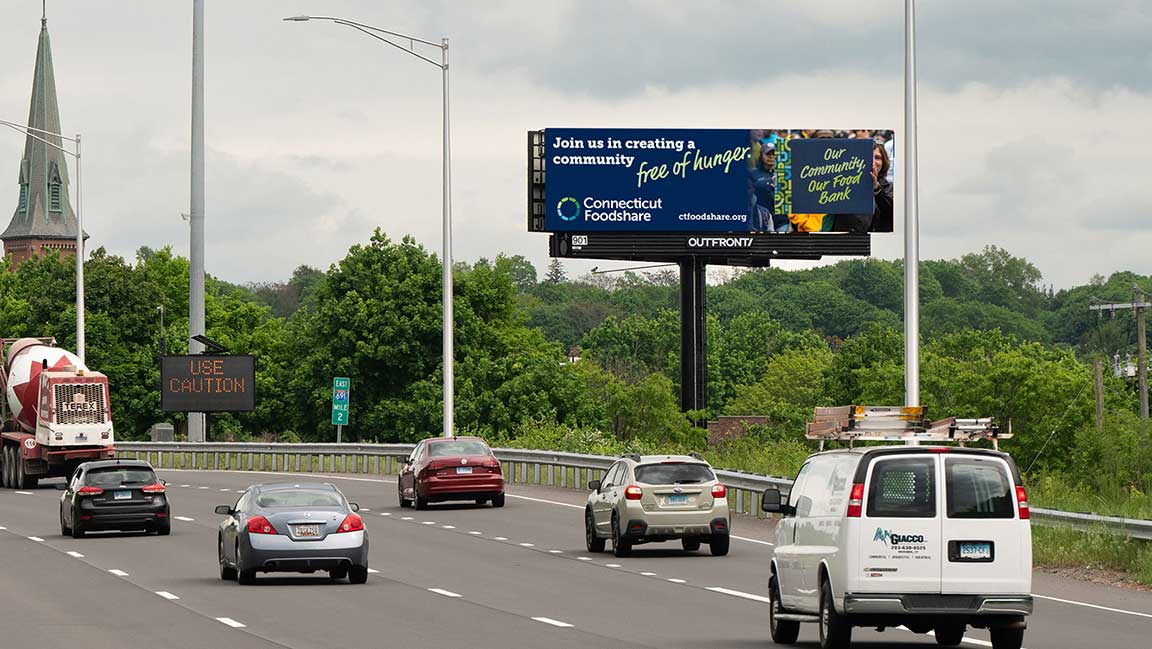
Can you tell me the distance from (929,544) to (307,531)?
10.6 meters

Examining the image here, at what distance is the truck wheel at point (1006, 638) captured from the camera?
16500mm

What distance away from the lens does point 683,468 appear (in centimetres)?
2950

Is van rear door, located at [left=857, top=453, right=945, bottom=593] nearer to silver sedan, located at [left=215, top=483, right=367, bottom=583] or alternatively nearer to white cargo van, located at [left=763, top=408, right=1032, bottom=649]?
white cargo van, located at [left=763, top=408, right=1032, bottom=649]

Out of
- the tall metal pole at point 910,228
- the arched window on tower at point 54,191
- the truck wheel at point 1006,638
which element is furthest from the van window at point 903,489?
the arched window on tower at point 54,191

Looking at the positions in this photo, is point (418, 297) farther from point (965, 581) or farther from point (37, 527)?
point (965, 581)

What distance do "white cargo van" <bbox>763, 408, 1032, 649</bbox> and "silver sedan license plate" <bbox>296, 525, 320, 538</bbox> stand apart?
31.8ft

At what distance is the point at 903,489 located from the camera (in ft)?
53.1

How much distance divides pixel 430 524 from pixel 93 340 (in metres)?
78.1

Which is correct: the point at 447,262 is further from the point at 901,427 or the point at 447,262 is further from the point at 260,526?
the point at 901,427

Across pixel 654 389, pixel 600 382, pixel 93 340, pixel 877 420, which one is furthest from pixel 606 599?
pixel 600 382

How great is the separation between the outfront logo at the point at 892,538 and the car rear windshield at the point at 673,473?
1318 cm

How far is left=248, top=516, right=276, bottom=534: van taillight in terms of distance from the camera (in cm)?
2462

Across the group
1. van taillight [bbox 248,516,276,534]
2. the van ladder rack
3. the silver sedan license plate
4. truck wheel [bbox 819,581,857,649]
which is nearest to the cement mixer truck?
van taillight [bbox 248,516,276,534]

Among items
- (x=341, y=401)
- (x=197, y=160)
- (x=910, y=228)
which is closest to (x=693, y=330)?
(x=341, y=401)
